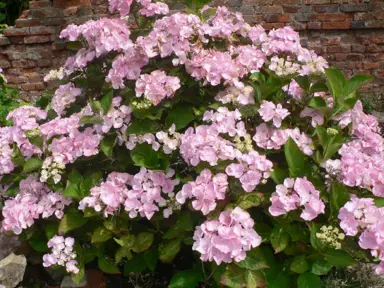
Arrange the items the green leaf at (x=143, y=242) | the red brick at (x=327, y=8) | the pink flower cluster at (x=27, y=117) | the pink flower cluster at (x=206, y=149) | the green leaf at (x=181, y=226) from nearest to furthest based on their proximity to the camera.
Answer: the pink flower cluster at (x=206, y=149) → the green leaf at (x=181, y=226) → the green leaf at (x=143, y=242) → the pink flower cluster at (x=27, y=117) → the red brick at (x=327, y=8)

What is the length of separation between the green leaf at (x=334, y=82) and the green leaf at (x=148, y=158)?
2.22ft

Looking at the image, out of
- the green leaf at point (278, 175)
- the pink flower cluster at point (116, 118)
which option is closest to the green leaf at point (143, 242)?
the pink flower cluster at point (116, 118)

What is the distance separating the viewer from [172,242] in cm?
199

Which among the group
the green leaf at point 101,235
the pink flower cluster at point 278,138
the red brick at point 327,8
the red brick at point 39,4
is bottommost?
the red brick at point 39,4

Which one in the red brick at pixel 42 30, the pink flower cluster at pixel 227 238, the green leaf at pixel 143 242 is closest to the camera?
the pink flower cluster at pixel 227 238

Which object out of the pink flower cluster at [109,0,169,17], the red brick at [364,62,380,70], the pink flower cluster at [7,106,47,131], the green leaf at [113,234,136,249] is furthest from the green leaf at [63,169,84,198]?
the red brick at [364,62,380,70]

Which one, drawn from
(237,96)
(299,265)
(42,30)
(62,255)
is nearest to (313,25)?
(42,30)

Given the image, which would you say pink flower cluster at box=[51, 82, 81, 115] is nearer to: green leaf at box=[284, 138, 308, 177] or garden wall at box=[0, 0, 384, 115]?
green leaf at box=[284, 138, 308, 177]

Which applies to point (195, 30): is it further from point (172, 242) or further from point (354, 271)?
point (354, 271)

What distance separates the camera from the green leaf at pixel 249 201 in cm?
183

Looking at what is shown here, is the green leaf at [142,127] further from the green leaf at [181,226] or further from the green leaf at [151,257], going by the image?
the green leaf at [151,257]

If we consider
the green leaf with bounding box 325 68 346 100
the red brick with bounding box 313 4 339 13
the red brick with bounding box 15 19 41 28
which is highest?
the green leaf with bounding box 325 68 346 100

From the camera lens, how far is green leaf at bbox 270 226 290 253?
1824 millimetres

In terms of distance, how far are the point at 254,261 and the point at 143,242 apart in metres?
0.44
